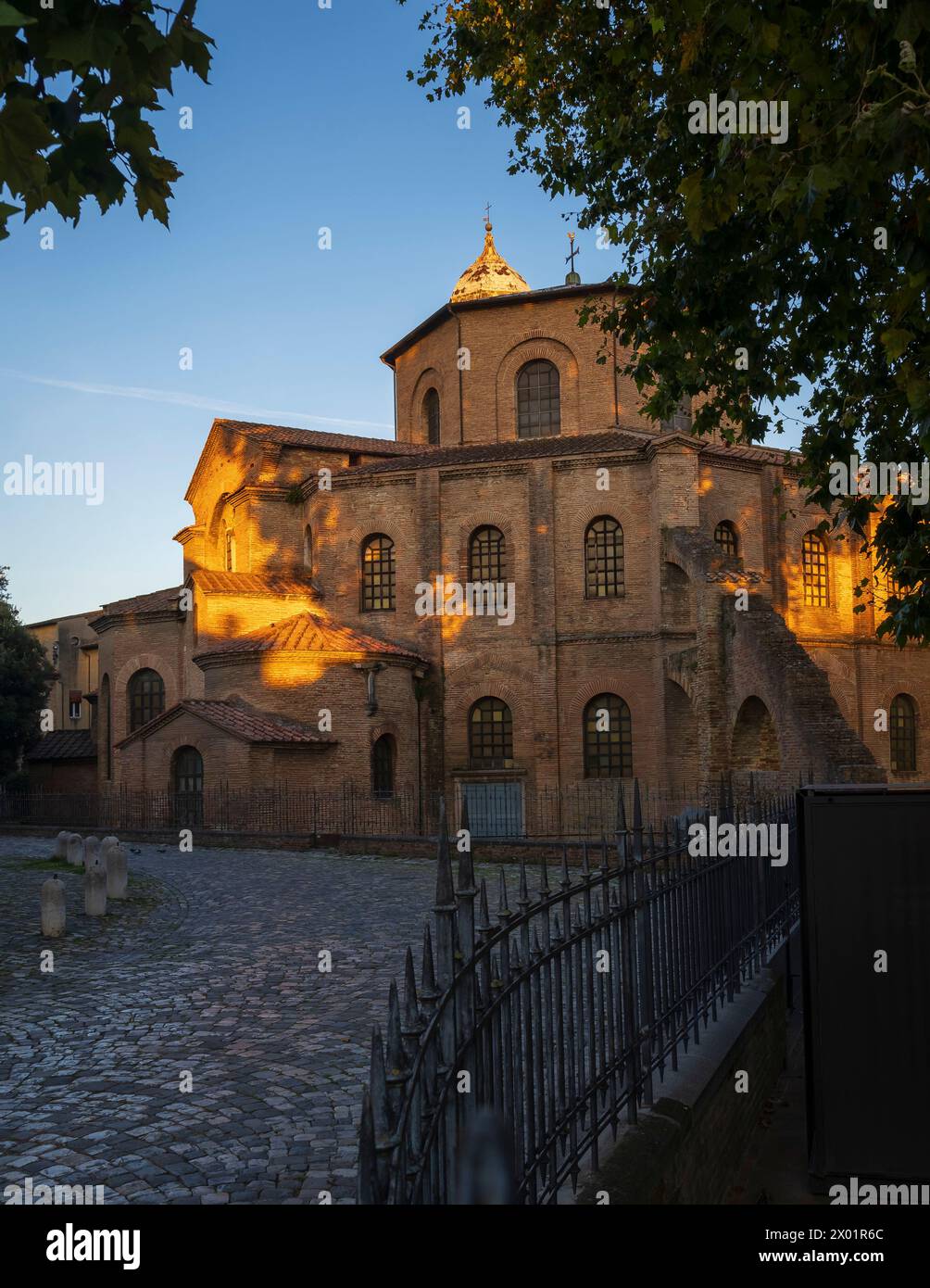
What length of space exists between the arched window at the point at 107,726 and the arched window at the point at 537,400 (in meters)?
14.1

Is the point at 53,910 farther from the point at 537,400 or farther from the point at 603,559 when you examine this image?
the point at 537,400

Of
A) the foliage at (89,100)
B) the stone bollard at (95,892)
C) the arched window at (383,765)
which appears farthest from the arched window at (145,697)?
the foliage at (89,100)

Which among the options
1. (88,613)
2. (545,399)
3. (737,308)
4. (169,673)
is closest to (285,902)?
(737,308)

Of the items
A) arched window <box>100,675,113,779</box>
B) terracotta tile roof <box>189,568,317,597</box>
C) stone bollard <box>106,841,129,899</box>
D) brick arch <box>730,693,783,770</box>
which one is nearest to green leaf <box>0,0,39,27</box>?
stone bollard <box>106,841,129,899</box>

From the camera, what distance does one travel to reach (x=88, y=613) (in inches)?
2000

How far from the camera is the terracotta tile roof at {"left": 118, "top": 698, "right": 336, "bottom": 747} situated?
76.9ft

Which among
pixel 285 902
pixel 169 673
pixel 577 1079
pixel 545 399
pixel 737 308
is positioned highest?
pixel 545 399

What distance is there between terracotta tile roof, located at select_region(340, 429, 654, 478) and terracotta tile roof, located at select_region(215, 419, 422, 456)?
57.7 inches

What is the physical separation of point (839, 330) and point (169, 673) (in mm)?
25037

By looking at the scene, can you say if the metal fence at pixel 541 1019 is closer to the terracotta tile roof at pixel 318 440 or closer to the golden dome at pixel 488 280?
the terracotta tile roof at pixel 318 440

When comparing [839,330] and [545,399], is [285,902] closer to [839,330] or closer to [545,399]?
[839,330]

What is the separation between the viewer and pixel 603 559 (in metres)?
27.1

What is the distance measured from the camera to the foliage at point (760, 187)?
5.79 metres

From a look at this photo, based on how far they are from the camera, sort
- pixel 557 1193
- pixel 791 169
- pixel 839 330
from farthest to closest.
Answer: pixel 839 330 → pixel 791 169 → pixel 557 1193
